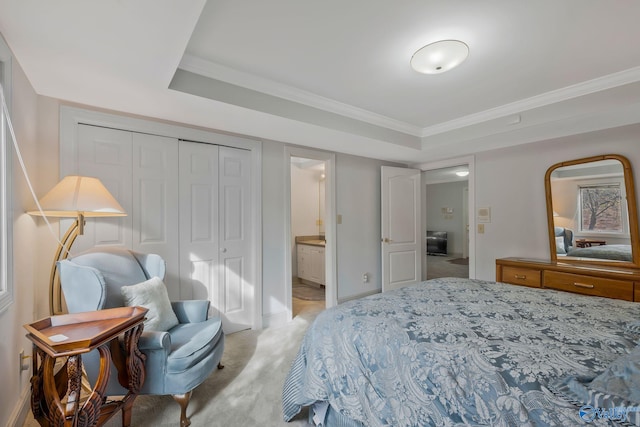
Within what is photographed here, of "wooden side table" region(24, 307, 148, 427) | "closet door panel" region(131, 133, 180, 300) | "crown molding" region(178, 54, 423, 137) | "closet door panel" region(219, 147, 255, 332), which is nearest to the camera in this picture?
"wooden side table" region(24, 307, 148, 427)

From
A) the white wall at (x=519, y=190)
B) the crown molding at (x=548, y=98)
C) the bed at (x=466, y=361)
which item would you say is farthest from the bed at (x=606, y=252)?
the crown molding at (x=548, y=98)

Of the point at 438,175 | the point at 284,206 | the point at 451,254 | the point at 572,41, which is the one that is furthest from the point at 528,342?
the point at 451,254

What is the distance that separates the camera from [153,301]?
1907 millimetres

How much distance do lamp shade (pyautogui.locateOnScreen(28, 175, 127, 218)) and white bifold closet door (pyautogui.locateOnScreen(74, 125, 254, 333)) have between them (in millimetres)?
576

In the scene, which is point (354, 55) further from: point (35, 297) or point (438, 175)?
point (438, 175)

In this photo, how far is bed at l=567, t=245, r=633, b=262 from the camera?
266 cm

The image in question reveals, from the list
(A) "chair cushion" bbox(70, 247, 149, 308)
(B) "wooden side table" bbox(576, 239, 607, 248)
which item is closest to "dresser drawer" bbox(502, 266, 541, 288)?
(B) "wooden side table" bbox(576, 239, 607, 248)

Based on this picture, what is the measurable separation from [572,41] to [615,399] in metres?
2.11

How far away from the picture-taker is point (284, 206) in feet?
10.9

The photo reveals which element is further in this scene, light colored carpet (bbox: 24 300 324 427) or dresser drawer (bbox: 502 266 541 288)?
dresser drawer (bbox: 502 266 541 288)

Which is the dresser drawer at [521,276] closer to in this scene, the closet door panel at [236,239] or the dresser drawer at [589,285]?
the dresser drawer at [589,285]

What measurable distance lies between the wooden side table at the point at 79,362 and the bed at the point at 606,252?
3.93 m

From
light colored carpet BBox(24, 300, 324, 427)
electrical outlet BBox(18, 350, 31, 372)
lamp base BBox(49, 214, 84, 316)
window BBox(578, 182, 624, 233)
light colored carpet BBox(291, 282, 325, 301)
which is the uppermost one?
window BBox(578, 182, 624, 233)

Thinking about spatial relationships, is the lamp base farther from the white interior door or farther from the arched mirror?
the arched mirror
